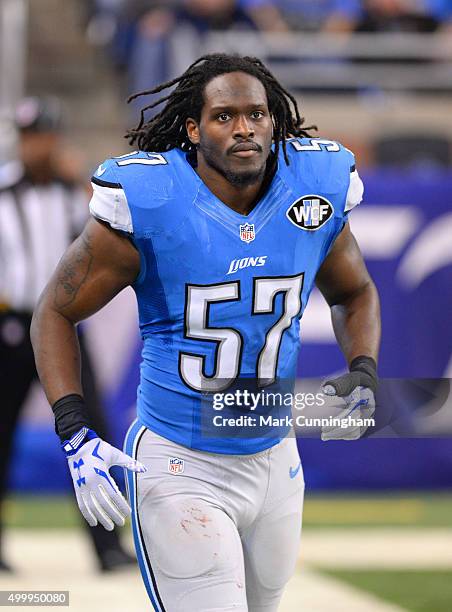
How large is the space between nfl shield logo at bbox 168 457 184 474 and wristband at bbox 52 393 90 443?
8.7 inches

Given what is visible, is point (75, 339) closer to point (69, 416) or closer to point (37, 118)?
point (69, 416)

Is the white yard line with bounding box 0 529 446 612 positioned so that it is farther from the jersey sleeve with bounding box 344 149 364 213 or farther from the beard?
the beard

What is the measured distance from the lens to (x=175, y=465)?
113 inches

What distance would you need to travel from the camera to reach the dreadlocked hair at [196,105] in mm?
2990

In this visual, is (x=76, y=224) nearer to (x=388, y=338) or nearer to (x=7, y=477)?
(x=7, y=477)

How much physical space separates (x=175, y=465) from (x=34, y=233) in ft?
10.4

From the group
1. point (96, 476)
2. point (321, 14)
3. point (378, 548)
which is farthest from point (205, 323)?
point (321, 14)

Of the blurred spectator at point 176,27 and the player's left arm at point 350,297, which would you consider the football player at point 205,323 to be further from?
the blurred spectator at point 176,27

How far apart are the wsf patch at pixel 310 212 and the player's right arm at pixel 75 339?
393mm

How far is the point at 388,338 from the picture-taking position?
24.4ft

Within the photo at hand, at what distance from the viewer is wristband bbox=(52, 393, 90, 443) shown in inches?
109

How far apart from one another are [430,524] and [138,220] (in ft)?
13.6

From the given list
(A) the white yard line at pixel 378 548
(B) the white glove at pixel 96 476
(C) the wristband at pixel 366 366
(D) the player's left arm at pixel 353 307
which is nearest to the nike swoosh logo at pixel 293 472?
(D) the player's left arm at pixel 353 307

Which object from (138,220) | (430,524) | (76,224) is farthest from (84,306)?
(430,524)
